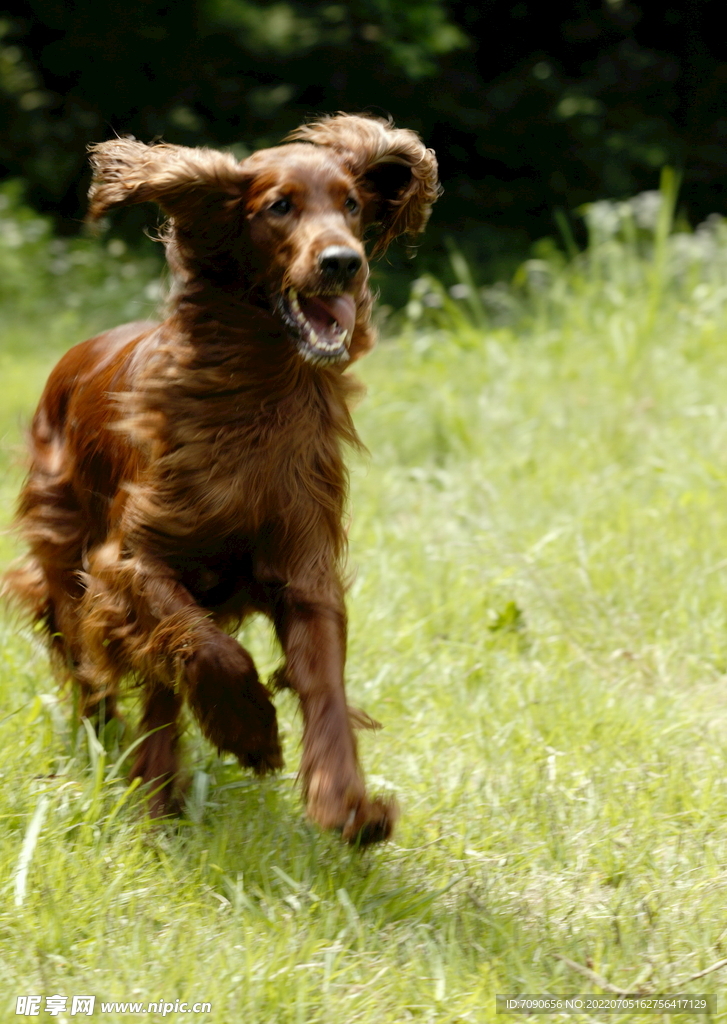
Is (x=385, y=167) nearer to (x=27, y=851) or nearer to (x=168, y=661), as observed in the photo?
(x=168, y=661)

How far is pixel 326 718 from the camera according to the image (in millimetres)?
2553

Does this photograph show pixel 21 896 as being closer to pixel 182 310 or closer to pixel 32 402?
pixel 182 310

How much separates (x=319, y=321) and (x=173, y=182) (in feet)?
1.41

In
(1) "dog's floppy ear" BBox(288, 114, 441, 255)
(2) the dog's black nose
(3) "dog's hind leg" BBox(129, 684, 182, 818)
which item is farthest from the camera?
(1) "dog's floppy ear" BBox(288, 114, 441, 255)

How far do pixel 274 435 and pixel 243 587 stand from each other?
1.16ft

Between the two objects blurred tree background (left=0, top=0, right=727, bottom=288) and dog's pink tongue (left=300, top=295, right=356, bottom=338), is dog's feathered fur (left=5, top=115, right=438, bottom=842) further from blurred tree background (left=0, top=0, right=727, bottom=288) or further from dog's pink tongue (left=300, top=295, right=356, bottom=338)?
blurred tree background (left=0, top=0, right=727, bottom=288)

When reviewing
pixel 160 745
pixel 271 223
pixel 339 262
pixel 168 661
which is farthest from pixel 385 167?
pixel 160 745

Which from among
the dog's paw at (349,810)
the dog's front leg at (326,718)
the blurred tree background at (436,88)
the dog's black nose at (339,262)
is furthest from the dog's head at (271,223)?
the blurred tree background at (436,88)

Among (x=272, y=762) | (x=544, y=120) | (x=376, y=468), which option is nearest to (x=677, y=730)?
(x=272, y=762)

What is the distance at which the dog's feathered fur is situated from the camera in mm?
2600

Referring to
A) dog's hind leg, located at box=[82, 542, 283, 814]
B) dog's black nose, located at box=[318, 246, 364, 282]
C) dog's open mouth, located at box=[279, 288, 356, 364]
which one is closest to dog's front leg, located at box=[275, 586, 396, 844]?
dog's hind leg, located at box=[82, 542, 283, 814]

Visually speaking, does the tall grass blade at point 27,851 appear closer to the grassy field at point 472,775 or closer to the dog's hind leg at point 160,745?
the grassy field at point 472,775

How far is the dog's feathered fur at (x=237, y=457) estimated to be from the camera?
260 cm

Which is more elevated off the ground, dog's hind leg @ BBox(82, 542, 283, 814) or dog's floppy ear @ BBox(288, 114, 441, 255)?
dog's floppy ear @ BBox(288, 114, 441, 255)
